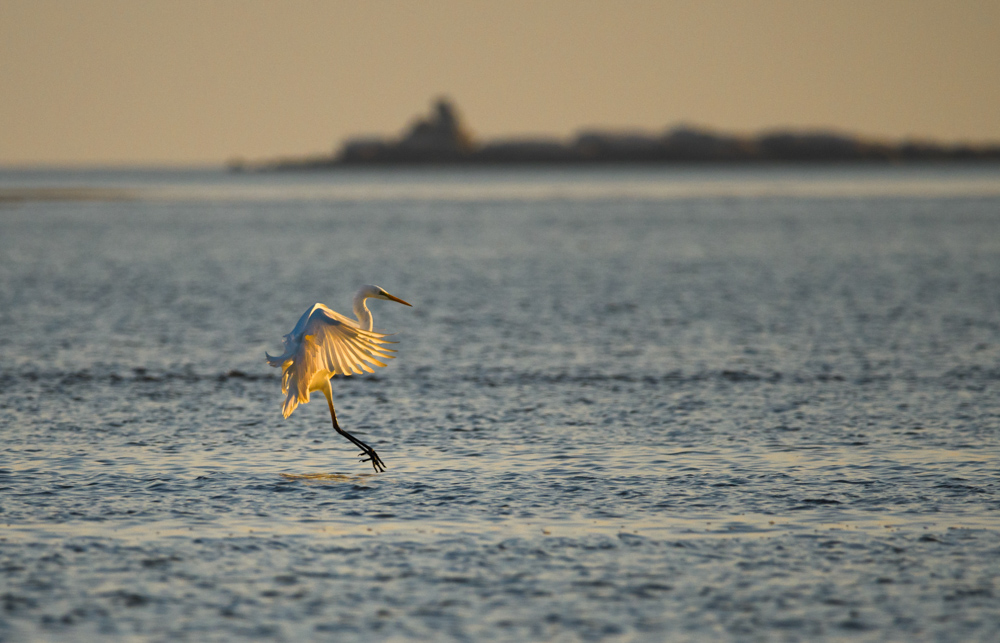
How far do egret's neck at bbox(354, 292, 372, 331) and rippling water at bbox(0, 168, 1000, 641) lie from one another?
5.04 ft

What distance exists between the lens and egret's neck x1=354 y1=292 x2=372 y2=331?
559 inches

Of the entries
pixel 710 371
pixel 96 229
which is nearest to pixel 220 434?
pixel 710 371

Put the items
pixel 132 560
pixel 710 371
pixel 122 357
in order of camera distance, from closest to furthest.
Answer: pixel 132 560, pixel 710 371, pixel 122 357

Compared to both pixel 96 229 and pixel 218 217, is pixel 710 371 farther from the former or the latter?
pixel 218 217

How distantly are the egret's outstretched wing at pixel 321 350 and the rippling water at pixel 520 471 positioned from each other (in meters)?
0.93

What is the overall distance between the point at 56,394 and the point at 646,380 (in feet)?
29.4

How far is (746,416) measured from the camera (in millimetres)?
16203

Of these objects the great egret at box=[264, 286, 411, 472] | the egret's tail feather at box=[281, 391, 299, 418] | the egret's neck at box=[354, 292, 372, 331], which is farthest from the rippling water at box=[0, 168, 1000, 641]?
the egret's neck at box=[354, 292, 372, 331]

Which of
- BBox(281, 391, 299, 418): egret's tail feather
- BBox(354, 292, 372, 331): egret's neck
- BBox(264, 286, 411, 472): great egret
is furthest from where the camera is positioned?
BBox(354, 292, 372, 331): egret's neck

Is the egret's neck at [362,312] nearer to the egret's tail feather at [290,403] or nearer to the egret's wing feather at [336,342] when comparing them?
the egret's wing feather at [336,342]

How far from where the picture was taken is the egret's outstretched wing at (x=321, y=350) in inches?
544

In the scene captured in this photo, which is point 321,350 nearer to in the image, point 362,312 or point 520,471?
point 362,312

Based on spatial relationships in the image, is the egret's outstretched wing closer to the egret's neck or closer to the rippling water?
the egret's neck

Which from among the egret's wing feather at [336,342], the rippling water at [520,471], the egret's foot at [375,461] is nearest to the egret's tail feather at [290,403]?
the egret's wing feather at [336,342]
